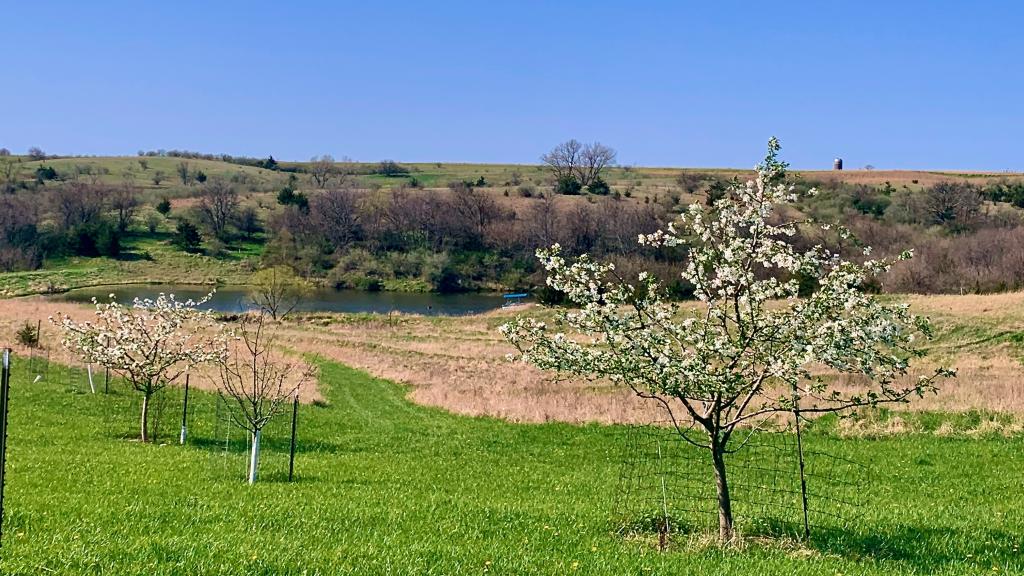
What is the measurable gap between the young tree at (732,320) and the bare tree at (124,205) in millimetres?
127482

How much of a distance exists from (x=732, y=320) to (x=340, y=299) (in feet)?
303

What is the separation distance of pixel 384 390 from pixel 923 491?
24.1m

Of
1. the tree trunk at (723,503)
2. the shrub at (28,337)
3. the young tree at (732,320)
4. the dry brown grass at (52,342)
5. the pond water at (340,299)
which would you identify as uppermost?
the young tree at (732,320)

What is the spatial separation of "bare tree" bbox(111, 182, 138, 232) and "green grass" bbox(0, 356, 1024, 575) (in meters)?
111

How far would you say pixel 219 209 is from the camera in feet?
430

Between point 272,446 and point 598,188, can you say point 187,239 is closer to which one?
point 598,188

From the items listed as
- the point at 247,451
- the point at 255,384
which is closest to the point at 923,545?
the point at 255,384

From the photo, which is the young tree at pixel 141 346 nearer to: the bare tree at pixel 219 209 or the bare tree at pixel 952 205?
the bare tree at pixel 952 205

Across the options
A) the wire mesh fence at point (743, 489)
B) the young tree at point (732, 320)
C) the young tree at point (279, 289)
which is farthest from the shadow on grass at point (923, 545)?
the young tree at point (279, 289)

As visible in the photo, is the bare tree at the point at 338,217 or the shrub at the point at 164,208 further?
the shrub at the point at 164,208

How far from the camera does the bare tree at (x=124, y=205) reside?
128 meters

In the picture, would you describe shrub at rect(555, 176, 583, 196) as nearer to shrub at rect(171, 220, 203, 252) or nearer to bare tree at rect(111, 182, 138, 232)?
shrub at rect(171, 220, 203, 252)

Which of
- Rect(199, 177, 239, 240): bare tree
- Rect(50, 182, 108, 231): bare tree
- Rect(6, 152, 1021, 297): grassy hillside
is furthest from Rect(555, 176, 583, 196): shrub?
Rect(50, 182, 108, 231): bare tree

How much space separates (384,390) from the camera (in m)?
38.0
